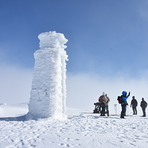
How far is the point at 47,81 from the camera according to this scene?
13570 millimetres

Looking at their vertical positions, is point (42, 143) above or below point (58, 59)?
below

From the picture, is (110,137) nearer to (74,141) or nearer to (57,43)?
(74,141)

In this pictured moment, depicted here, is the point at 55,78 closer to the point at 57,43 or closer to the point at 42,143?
the point at 57,43

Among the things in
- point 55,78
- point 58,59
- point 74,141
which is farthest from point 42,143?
point 58,59

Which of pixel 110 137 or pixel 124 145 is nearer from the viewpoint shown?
pixel 124 145

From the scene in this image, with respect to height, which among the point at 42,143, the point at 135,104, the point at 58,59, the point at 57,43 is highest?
the point at 57,43

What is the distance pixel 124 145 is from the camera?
5898 millimetres

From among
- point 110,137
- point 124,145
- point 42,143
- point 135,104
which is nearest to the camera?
point 124,145

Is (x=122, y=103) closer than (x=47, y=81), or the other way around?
(x=122, y=103)

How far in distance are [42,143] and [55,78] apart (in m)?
7.87

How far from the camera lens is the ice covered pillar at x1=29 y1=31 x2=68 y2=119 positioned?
13031mm

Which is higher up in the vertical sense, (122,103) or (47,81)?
(47,81)

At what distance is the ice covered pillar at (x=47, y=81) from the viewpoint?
13.0 m

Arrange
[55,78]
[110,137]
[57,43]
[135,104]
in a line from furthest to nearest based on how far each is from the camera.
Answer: [135,104] → [57,43] → [55,78] → [110,137]
